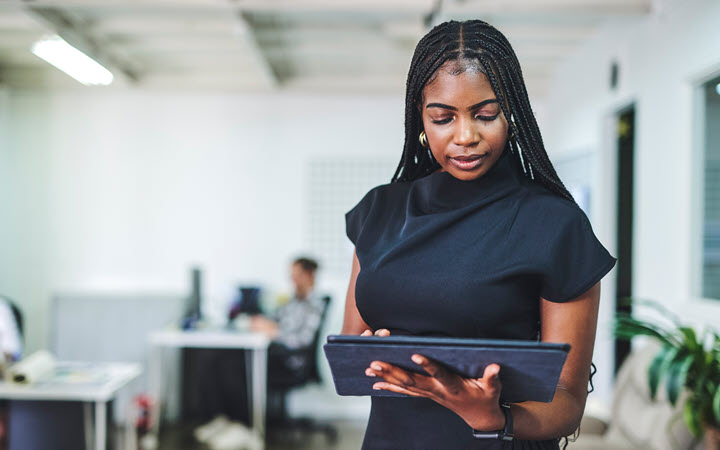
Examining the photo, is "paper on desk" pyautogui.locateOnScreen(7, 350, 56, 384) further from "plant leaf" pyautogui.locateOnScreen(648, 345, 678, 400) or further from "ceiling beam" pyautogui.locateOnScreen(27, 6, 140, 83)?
"plant leaf" pyautogui.locateOnScreen(648, 345, 678, 400)

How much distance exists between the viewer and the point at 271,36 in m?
4.79

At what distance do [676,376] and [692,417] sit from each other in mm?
181

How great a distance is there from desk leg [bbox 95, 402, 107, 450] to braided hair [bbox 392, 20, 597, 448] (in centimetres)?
266

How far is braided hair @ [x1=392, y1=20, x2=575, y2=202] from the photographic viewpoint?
92 centimetres

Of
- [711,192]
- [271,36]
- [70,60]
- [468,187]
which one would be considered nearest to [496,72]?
[468,187]

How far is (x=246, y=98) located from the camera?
599cm

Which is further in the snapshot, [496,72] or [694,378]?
[694,378]

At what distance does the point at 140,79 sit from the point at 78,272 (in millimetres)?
1852

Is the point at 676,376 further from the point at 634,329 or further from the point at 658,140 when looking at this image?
the point at 658,140

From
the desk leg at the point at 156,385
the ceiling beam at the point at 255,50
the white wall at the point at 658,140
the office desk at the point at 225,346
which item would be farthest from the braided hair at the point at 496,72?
the desk leg at the point at 156,385

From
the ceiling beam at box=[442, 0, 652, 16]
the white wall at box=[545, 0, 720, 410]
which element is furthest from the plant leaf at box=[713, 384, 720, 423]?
the ceiling beam at box=[442, 0, 652, 16]

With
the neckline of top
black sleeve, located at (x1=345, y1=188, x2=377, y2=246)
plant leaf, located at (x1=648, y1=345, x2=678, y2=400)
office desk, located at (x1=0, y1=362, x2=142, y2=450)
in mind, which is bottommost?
office desk, located at (x1=0, y1=362, x2=142, y2=450)

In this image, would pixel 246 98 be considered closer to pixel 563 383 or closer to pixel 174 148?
pixel 174 148

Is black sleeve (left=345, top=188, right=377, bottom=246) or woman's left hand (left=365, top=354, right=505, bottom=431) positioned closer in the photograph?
woman's left hand (left=365, top=354, right=505, bottom=431)
